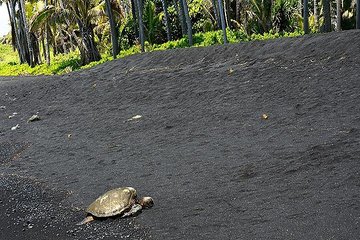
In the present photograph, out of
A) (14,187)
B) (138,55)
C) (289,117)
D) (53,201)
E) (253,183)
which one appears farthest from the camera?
(138,55)

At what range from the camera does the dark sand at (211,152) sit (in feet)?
12.3

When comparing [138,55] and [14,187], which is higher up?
[138,55]

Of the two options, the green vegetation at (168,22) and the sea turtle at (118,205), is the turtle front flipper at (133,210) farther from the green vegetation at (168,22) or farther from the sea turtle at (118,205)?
the green vegetation at (168,22)

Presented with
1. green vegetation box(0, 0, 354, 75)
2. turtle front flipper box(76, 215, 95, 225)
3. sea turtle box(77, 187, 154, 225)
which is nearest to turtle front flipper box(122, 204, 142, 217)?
sea turtle box(77, 187, 154, 225)

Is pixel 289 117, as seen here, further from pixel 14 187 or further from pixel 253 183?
pixel 14 187

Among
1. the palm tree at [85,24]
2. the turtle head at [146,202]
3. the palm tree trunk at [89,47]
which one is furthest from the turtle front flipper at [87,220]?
the palm tree trunk at [89,47]

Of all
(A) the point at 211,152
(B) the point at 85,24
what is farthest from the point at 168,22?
(A) the point at 211,152

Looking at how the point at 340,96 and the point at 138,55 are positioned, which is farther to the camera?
the point at 138,55

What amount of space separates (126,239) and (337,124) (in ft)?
10.1

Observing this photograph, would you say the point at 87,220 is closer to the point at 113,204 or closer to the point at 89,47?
the point at 113,204

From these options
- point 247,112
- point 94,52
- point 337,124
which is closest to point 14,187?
point 247,112

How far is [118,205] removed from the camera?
4.08 meters

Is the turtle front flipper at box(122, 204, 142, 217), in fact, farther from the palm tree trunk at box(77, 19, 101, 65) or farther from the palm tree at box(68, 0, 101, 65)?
the palm tree trunk at box(77, 19, 101, 65)

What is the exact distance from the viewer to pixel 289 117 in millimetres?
6145
